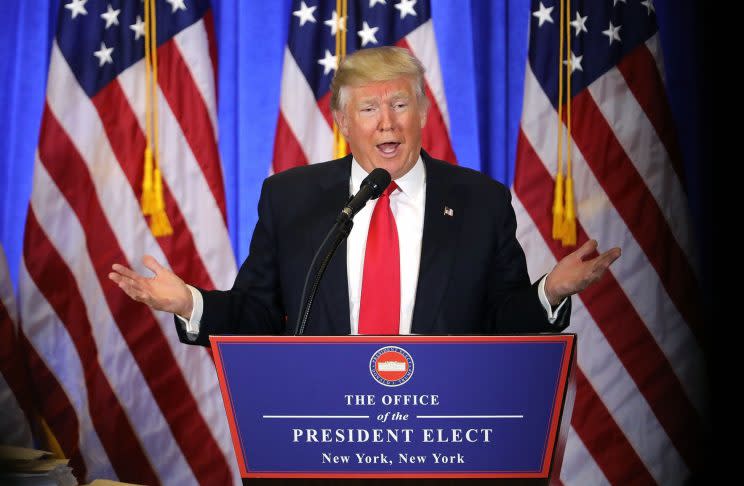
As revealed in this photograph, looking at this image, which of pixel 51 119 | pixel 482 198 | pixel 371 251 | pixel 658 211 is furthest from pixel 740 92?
pixel 51 119

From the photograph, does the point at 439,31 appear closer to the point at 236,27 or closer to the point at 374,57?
the point at 236,27

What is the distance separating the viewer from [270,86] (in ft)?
12.4

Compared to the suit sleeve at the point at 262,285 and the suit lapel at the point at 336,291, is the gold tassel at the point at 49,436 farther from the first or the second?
the suit lapel at the point at 336,291

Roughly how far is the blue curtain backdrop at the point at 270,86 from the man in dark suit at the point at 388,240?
1.48 meters

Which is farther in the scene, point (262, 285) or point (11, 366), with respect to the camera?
point (11, 366)

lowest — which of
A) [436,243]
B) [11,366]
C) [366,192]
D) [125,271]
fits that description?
[11,366]

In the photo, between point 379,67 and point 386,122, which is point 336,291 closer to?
point 386,122

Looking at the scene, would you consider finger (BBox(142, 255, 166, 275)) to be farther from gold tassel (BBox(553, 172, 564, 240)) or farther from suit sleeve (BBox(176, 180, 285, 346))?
gold tassel (BBox(553, 172, 564, 240))

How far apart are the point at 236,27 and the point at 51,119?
94cm

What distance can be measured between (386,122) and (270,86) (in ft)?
5.73

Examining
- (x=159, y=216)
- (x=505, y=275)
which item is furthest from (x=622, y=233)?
(x=159, y=216)

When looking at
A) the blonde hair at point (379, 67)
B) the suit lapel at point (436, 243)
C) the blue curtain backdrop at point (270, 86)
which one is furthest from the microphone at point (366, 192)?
the blue curtain backdrop at point (270, 86)

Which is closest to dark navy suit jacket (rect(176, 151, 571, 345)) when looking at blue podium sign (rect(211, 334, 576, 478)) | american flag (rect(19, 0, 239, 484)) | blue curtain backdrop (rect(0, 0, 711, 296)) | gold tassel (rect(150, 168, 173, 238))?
blue podium sign (rect(211, 334, 576, 478))

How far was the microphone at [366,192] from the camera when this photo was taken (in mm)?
1574
